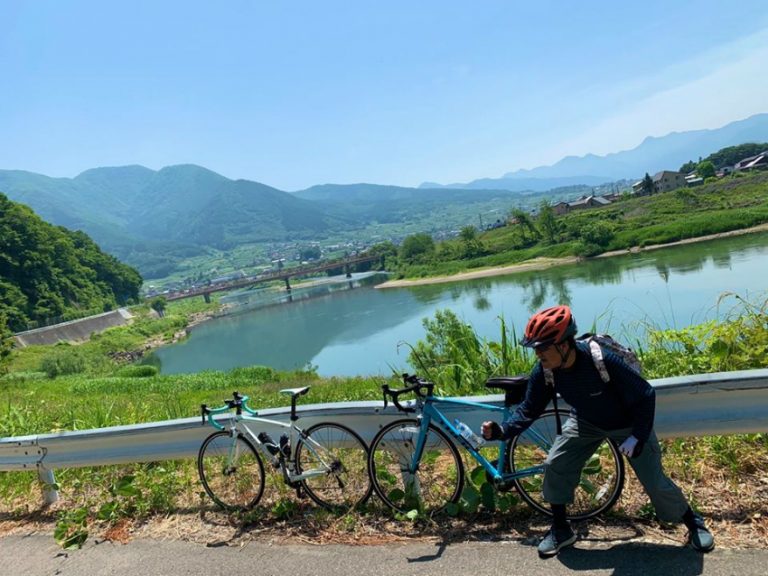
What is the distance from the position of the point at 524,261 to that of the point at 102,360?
166 ft

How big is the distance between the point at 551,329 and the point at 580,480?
3.03 ft

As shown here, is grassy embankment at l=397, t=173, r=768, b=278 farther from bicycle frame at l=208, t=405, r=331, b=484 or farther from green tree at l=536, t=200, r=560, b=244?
bicycle frame at l=208, t=405, r=331, b=484

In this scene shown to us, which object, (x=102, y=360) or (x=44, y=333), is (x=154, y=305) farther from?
(x=102, y=360)

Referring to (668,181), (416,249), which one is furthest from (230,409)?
(668,181)

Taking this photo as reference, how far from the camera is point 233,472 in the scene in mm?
3719

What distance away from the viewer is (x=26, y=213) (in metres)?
71.6

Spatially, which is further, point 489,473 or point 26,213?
point 26,213

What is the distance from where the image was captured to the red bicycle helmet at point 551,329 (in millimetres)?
2498

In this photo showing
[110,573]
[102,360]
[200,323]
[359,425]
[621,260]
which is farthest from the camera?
[200,323]

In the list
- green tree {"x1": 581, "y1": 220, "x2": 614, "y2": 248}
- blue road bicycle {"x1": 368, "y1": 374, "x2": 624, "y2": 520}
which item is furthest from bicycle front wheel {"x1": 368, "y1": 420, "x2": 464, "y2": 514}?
green tree {"x1": 581, "y1": 220, "x2": 614, "y2": 248}

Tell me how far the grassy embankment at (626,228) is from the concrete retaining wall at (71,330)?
1690 inches

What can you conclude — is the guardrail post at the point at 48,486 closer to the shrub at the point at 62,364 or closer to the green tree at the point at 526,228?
the shrub at the point at 62,364

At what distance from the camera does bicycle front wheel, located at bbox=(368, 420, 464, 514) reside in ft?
10.4

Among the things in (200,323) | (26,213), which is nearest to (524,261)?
(200,323)
